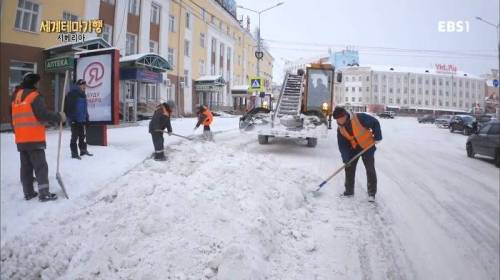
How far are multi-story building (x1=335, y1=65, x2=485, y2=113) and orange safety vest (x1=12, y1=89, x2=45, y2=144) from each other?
7288 cm

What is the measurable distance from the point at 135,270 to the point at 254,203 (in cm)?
172

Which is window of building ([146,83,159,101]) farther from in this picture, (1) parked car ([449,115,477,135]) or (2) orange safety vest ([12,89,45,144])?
(1) parked car ([449,115,477,135])

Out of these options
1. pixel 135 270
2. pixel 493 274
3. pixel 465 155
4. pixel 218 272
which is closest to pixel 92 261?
pixel 135 270

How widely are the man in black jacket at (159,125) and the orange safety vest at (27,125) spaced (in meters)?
2.93

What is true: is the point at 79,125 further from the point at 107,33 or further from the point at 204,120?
the point at 204,120

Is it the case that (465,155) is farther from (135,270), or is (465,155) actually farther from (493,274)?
(135,270)

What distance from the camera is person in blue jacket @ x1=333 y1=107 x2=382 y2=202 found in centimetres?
523

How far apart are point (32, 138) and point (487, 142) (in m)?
11.4

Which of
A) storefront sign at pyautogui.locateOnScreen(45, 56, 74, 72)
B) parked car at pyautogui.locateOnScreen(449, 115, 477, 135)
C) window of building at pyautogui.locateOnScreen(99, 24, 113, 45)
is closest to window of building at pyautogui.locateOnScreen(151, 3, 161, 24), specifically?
window of building at pyautogui.locateOnScreen(99, 24, 113, 45)

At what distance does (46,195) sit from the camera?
3.80 metres

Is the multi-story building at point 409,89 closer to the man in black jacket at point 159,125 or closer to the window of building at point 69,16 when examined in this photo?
the man in black jacket at point 159,125

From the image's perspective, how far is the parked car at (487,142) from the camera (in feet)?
32.7

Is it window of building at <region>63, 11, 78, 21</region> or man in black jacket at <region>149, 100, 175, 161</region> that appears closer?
window of building at <region>63, 11, 78, 21</region>

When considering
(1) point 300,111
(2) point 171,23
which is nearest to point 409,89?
(1) point 300,111
